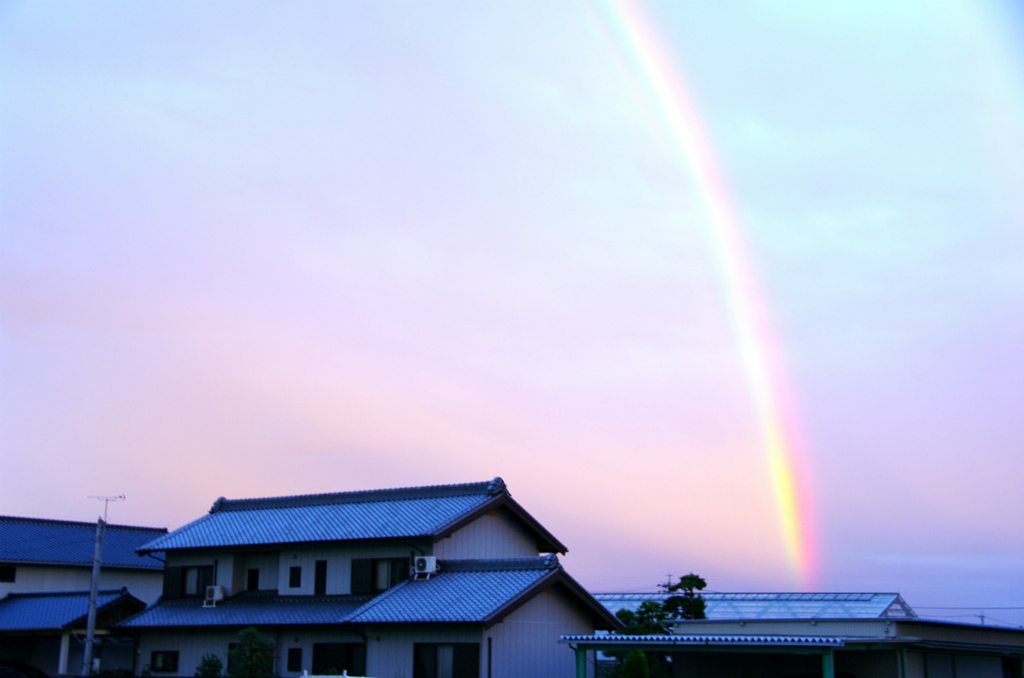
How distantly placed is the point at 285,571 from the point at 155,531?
2273 cm

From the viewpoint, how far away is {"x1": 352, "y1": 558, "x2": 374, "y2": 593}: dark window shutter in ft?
120

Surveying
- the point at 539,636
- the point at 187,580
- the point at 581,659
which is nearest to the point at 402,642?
the point at 539,636

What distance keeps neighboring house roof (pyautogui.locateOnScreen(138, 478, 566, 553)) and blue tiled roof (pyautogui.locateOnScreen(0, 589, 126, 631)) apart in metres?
3.72

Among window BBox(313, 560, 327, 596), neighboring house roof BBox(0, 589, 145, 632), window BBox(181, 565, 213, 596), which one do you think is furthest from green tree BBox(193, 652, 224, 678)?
neighboring house roof BBox(0, 589, 145, 632)

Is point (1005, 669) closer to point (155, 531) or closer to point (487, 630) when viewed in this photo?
point (487, 630)

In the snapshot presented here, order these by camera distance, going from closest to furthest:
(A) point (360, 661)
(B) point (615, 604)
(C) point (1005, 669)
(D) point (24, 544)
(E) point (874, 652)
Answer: (E) point (874, 652) < (A) point (360, 661) < (C) point (1005, 669) < (D) point (24, 544) < (B) point (615, 604)

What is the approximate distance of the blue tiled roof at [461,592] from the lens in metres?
31.1

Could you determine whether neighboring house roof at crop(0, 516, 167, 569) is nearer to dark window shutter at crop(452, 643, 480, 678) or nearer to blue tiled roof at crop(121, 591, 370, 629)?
blue tiled roof at crop(121, 591, 370, 629)

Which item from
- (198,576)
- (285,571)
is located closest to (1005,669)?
(285,571)

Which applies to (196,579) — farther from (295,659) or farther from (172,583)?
(295,659)

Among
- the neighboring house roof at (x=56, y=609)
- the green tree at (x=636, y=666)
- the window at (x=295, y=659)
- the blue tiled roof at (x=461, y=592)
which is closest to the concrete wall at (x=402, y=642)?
the blue tiled roof at (x=461, y=592)

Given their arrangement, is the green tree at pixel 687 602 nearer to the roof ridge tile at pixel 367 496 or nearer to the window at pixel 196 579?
the roof ridge tile at pixel 367 496

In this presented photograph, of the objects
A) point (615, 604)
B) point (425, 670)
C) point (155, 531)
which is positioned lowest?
point (425, 670)

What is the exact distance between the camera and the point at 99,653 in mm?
43250
